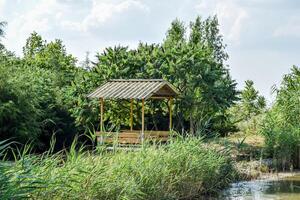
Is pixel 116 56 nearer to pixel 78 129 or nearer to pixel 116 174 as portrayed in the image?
pixel 78 129

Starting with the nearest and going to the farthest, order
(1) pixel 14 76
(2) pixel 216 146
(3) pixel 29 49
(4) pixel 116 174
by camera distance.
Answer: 1. (4) pixel 116 174
2. (2) pixel 216 146
3. (1) pixel 14 76
4. (3) pixel 29 49

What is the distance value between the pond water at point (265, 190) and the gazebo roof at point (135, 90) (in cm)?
557

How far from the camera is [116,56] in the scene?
2141 centimetres

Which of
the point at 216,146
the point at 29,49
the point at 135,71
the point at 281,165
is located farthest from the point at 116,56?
the point at 29,49

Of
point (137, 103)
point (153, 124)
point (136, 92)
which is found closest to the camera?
point (136, 92)

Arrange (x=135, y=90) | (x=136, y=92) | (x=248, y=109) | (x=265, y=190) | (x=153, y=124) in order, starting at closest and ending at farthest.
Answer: (x=265, y=190), (x=136, y=92), (x=135, y=90), (x=153, y=124), (x=248, y=109)

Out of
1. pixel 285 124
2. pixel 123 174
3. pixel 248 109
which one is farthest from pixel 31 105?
pixel 248 109

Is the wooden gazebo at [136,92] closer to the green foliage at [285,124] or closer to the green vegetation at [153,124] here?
the green vegetation at [153,124]

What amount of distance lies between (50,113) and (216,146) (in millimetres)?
10073

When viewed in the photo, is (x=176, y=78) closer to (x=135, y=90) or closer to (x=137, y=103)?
(x=137, y=103)

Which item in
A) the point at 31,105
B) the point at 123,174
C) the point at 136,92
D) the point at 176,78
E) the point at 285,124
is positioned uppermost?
the point at 176,78

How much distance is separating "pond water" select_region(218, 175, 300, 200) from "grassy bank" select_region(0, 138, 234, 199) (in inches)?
13.4

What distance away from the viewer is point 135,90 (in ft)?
60.0

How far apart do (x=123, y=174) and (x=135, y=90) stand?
33.5 feet
